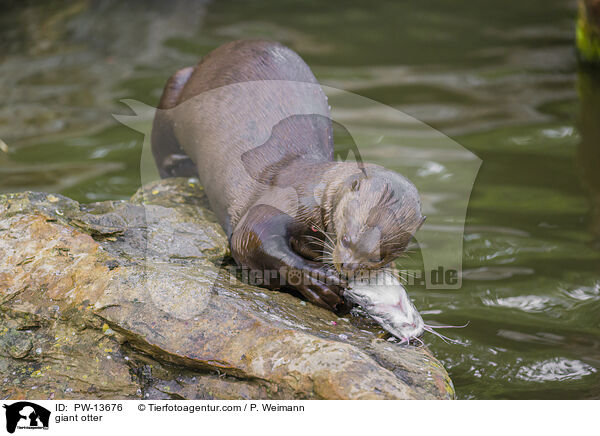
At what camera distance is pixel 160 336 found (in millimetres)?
2344

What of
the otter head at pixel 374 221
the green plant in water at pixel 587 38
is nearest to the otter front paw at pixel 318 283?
the otter head at pixel 374 221

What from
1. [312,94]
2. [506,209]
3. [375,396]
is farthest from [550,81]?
[375,396]

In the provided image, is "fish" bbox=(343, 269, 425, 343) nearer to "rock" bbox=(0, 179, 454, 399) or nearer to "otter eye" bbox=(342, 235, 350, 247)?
"rock" bbox=(0, 179, 454, 399)

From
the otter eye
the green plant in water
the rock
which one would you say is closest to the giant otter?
the otter eye

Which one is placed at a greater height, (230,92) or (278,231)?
(230,92)

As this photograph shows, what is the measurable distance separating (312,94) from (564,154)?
251 cm

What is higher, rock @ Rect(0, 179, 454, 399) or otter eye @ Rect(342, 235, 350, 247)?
otter eye @ Rect(342, 235, 350, 247)

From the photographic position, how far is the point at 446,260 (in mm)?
3830

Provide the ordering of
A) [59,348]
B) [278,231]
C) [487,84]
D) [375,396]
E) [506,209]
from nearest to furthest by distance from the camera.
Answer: [375,396] → [59,348] → [278,231] → [506,209] → [487,84]

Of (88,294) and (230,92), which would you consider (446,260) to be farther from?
(88,294)

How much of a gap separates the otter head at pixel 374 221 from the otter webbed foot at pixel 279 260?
0.15 meters

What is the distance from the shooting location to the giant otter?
8.39 ft
